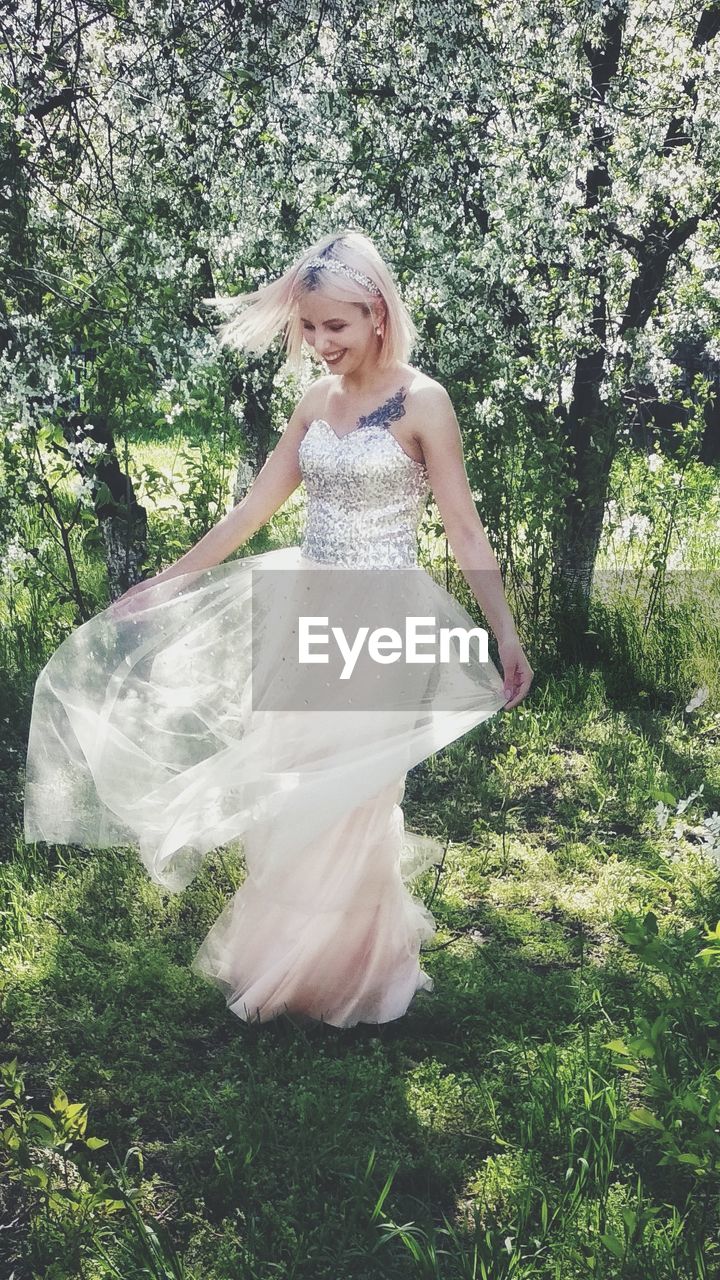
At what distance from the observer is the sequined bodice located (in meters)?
3.25

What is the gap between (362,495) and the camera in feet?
10.9

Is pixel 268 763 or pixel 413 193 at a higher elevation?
pixel 413 193

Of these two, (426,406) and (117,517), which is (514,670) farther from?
A: (117,517)

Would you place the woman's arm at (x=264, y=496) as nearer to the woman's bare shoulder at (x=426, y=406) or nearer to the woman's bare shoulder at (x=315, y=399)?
the woman's bare shoulder at (x=315, y=399)

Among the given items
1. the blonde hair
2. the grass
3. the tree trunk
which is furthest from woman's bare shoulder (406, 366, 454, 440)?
the tree trunk

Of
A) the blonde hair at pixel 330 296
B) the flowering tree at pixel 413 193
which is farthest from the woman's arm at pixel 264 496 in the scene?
the flowering tree at pixel 413 193

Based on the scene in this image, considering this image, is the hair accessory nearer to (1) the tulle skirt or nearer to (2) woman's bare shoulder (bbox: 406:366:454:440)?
(2) woman's bare shoulder (bbox: 406:366:454:440)

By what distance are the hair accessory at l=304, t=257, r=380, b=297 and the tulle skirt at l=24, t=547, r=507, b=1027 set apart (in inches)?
34.1

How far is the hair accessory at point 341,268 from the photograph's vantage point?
3.10 m

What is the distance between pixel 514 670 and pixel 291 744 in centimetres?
72

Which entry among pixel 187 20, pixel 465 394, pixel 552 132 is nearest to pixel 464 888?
pixel 465 394

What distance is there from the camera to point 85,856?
4.48 meters

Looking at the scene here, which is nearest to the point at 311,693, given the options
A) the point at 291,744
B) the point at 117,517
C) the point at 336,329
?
the point at 291,744

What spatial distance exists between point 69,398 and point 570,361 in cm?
276
